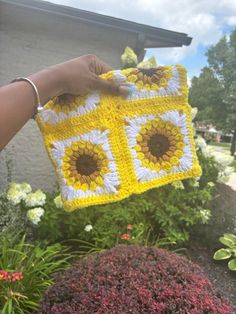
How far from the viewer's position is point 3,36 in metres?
4.82

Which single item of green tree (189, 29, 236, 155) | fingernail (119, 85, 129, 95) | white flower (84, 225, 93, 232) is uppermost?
fingernail (119, 85, 129, 95)

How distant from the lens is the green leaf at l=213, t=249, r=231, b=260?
11.6ft

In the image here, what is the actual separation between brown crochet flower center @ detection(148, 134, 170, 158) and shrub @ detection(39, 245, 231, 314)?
0.73m

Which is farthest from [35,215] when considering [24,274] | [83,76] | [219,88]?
[219,88]

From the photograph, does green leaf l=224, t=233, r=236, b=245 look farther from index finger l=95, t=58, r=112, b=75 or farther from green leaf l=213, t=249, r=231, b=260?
index finger l=95, t=58, r=112, b=75

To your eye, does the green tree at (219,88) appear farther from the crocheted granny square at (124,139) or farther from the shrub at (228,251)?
the crocheted granny square at (124,139)

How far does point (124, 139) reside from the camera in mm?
1489

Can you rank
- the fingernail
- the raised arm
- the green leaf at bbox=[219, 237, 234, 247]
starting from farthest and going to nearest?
the green leaf at bbox=[219, 237, 234, 247] < the fingernail < the raised arm

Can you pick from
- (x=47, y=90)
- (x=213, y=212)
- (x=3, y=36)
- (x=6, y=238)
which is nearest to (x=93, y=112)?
(x=47, y=90)

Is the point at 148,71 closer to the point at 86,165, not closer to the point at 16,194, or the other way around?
the point at 86,165

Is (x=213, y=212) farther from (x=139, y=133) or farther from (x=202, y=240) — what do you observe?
(x=139, y=133)

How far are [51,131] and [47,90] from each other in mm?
370

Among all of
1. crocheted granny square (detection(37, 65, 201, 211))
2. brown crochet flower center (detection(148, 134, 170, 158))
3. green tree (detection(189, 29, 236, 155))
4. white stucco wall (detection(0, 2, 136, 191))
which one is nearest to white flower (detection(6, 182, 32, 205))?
white stucco wall (detection(0, 2, 136, 191))

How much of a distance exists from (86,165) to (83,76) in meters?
0.42
